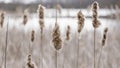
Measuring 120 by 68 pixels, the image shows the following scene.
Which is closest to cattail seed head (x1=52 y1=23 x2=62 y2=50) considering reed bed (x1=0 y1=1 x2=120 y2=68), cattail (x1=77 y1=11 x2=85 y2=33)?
reed bed (x1=0 y1=1 x2=120 y2=68)

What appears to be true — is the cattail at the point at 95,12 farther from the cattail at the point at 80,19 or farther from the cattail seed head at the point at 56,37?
the cattail seed head at the point at 56,37

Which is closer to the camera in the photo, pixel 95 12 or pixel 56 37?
pixel 56 37

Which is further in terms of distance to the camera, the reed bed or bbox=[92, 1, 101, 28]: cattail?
bbox=[92, 1, 101, 28]: cattail

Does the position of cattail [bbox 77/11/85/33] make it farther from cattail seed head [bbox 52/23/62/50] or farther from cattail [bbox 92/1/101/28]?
cattail seed head [bbox 52/23/62/50]

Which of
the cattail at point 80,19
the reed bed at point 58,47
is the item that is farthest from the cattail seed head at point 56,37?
the cattail at point 80,19

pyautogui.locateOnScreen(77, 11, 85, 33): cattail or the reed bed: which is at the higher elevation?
pyautogui.locateOnScreen(77, 11, 85, 33): cattail

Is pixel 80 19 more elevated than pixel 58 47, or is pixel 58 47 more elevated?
pixel 80 19

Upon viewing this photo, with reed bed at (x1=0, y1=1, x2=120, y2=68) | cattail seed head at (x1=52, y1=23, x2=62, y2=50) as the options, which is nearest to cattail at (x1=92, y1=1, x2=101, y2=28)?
reed bed at (x1=0, y1=1, x2=120, y2=68)

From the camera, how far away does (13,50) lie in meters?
2.85

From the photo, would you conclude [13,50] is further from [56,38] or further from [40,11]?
[56,38]

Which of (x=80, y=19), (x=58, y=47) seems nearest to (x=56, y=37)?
(x=58, y=47)

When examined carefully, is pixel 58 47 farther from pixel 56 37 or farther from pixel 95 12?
pixel 95 12

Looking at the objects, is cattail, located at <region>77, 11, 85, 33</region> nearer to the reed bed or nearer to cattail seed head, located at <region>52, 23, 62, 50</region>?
the reed bed

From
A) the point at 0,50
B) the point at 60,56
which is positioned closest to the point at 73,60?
the point at 60,56
